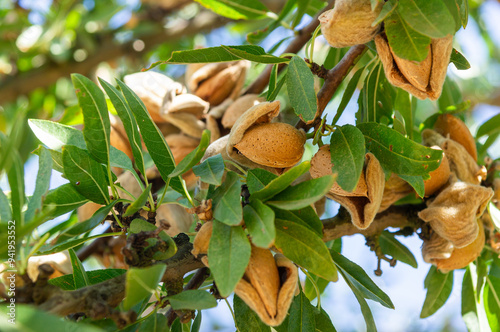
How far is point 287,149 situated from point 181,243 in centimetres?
26

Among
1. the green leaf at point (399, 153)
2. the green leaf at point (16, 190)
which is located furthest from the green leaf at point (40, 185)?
the green leaf at point (399, 153)

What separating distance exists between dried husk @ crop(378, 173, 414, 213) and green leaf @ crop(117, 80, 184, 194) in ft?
1.44

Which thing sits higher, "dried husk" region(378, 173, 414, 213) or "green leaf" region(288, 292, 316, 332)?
"dried husk" region(378, 173, 414, 213)

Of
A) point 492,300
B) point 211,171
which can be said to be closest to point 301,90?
point 211,171

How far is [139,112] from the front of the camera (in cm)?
92

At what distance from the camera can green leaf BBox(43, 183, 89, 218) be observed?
33.9 inches

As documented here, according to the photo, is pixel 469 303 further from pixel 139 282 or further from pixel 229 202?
pixel 139 282

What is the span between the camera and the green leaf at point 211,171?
81 centimetres

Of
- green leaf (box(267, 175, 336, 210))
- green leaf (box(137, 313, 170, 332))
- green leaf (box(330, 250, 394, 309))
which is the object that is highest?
green leaf (box(267, 175, 336, 210))

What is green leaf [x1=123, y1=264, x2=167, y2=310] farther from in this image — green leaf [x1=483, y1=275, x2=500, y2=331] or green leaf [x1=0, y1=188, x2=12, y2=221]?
green leaf [x1=483, y1=275, x2=500, y2=331]

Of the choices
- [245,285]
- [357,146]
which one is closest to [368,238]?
[357,146]

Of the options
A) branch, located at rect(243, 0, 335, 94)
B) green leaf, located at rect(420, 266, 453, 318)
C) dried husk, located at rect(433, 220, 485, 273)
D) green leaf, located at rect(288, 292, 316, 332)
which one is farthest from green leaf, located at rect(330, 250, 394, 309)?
branch, located at rect(243, 0, 335, 94)

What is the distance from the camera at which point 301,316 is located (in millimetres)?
942

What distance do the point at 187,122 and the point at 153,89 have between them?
0.51ft
